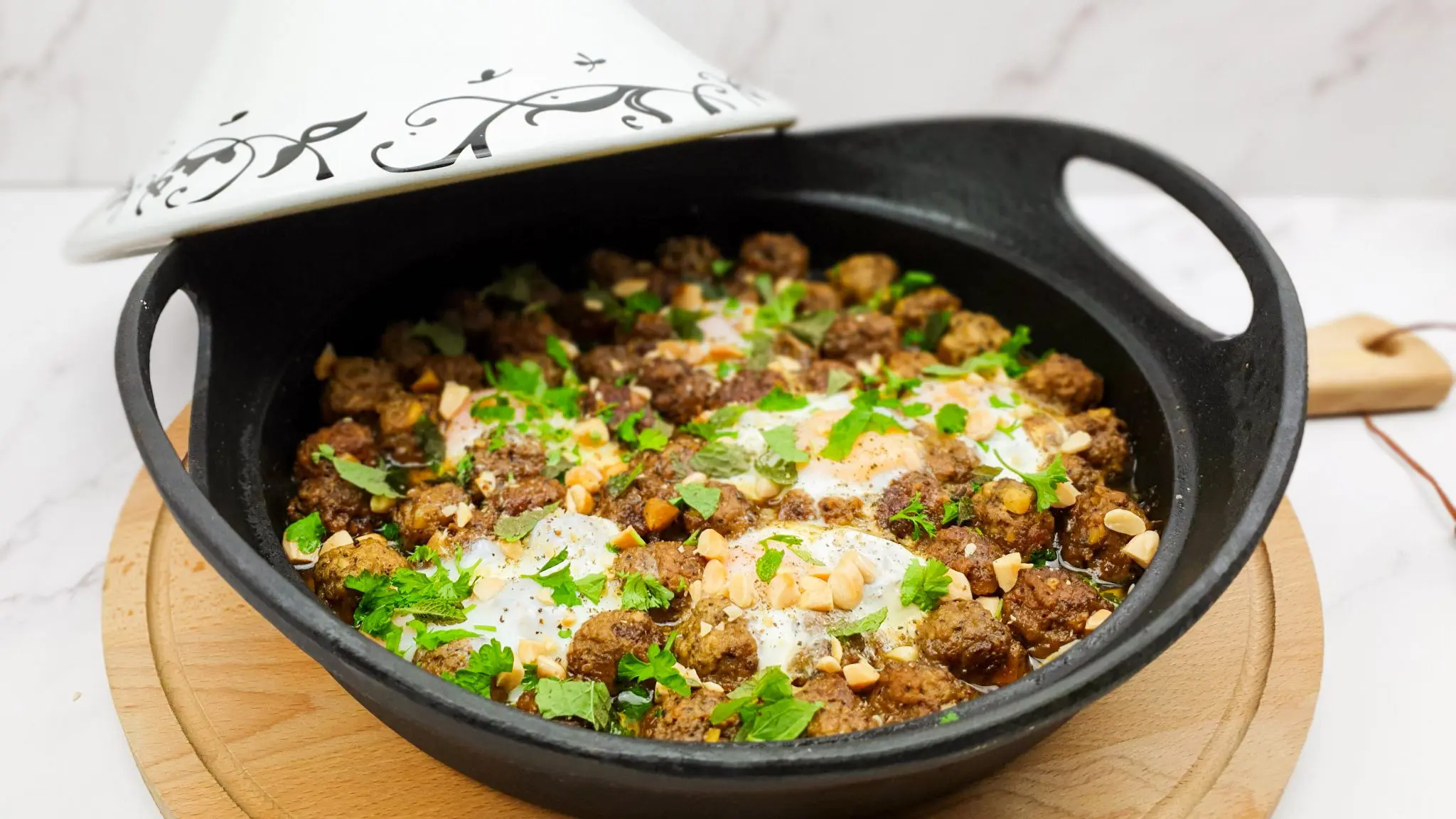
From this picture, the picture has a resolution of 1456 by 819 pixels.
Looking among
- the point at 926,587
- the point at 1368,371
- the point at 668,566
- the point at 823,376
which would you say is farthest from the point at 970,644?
the point at 1368,371

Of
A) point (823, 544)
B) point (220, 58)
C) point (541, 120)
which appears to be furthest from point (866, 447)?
point (220, 58)

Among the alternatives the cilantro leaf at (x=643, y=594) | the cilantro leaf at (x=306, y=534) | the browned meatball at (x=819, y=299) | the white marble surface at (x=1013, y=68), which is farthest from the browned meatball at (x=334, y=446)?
the white marble surface at (x=1013, y=68)

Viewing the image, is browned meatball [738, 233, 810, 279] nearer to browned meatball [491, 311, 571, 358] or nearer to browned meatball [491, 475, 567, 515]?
browned meatball [491, 311, 571, 358]

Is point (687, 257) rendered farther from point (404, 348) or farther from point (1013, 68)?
point (1013, 68)

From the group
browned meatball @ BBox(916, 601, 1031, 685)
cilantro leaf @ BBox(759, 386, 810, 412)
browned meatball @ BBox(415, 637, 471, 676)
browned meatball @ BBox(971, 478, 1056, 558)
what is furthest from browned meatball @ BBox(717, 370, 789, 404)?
browned meatball @ BBox(415, 637, 471, 676)

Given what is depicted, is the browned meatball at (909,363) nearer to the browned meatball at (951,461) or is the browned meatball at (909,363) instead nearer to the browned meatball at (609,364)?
the browned meatball at (951,461)
